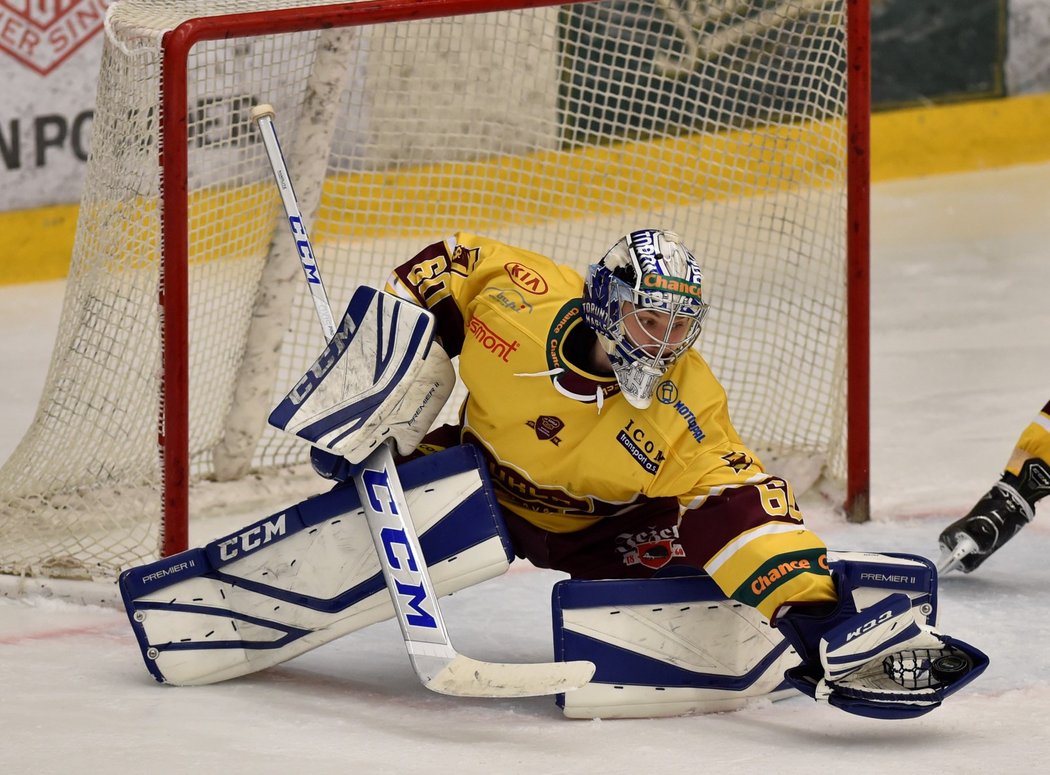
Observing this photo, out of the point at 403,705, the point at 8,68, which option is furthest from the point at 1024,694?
the point at 8,68

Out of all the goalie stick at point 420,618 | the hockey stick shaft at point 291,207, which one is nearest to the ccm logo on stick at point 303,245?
the hockey stick shaft at point 291,207

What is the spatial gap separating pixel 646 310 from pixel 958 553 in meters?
1.31

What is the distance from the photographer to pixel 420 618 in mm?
3137

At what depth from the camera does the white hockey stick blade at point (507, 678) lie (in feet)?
10.0

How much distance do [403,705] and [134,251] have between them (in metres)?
1.23

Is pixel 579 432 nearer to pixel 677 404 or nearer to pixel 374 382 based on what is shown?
pixel 677 404

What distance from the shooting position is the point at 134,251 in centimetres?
385

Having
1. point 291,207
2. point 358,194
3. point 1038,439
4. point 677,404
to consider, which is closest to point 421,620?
point 677,404

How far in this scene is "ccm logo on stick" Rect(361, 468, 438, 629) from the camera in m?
3.14

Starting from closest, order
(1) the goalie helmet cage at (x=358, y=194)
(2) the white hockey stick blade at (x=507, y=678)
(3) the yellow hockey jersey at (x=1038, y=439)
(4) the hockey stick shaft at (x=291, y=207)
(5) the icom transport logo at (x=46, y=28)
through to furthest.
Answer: (2) the white hockey stick blade at (x=507, y=678), (4) the hockey stick shaft at (x=291, y=207), (1) the goalie helmet cage at (x=358, y=194), (3) the yellow hockey jersey at (x=1038, y=439), (5) the icom transport logo at (x=46, y=28)

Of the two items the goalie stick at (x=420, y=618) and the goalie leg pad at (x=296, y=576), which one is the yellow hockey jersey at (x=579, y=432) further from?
the goalie stick at (x=420, y=618)

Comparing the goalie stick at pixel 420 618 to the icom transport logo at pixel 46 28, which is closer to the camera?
the goalie stick at pixel 420 618

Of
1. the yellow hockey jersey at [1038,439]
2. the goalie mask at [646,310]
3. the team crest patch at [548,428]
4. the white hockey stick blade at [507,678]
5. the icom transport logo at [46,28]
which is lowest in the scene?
the white hockey stick blade at [507,678]

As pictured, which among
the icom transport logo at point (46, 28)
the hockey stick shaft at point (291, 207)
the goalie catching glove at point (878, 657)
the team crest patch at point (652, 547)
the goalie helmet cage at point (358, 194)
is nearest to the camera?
the goalie catching glove at point (878, 657)
